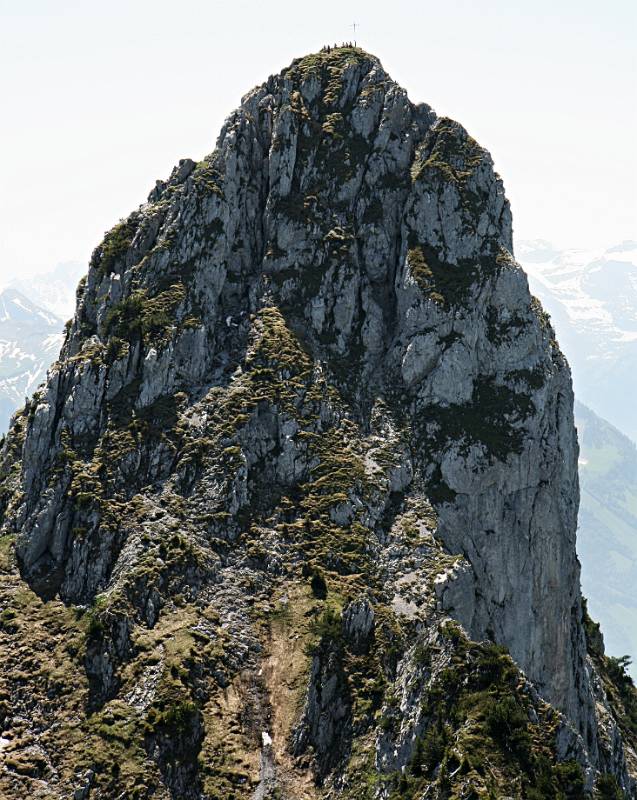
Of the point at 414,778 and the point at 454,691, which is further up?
the point at 454,691

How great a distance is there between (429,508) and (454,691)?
37.0 m

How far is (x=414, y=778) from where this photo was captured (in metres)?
62.0

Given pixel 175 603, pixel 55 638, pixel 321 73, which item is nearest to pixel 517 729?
pixel 175 603

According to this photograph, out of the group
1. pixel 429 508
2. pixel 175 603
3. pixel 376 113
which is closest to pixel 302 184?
pixel 376 113

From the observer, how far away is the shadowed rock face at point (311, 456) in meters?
77.1

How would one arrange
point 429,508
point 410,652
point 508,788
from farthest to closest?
1. point 429,508
2. point 410,652
3. point 508,788

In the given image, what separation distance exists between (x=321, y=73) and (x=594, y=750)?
337 feet

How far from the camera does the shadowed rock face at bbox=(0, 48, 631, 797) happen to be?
77.1m

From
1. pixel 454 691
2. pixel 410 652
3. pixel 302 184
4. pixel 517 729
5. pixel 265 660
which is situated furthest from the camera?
pixel 302 184

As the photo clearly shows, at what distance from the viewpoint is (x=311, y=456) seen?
103 m

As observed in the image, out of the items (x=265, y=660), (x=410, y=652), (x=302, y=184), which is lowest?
(x=265, y=660)

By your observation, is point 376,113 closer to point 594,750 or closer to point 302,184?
point 302,184

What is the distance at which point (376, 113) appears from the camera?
126 meters

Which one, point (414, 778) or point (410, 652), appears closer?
point (414, 778)
